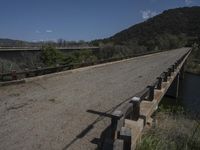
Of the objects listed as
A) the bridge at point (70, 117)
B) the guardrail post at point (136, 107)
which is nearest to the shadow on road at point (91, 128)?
the bridge at point (70, 117)

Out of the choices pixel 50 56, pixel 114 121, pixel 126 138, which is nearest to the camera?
pixel 126 138

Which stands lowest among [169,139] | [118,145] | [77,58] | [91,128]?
[169,139]

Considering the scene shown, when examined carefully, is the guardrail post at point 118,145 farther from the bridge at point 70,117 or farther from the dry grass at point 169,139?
the dry grass at point 169,139

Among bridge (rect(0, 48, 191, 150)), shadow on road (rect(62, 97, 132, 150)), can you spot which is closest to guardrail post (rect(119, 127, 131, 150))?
bridge (rect(0, 48, 191, 150))

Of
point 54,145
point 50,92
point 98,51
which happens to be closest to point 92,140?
point 54,145

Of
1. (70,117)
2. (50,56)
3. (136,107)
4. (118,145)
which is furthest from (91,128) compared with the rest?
(50,56)

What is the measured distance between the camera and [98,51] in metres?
88.4

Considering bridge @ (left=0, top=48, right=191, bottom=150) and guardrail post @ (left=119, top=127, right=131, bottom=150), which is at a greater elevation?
guardrail post @ (left=119, top=127, right=131, bottom=150)

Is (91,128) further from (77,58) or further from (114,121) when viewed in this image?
(77,58)

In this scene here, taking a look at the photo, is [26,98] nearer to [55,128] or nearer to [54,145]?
[55,128]

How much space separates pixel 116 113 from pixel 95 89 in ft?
26.7

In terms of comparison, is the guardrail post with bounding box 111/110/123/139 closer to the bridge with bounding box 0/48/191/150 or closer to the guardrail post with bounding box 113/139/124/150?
the bridge with bounding box 0/48/191/150

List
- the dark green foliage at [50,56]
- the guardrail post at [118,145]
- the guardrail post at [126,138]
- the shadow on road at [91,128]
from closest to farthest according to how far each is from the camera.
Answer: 1. the guardrail post at [118,145]
2. the guardrail post at [126,138]
3. the shadow on road at [91,128]
4. the dark green foliage at [50,56]

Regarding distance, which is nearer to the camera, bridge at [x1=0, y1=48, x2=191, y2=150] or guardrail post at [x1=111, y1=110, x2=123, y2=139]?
guardrail post at [x1=111, y1=110, x2=123, y2=139]
